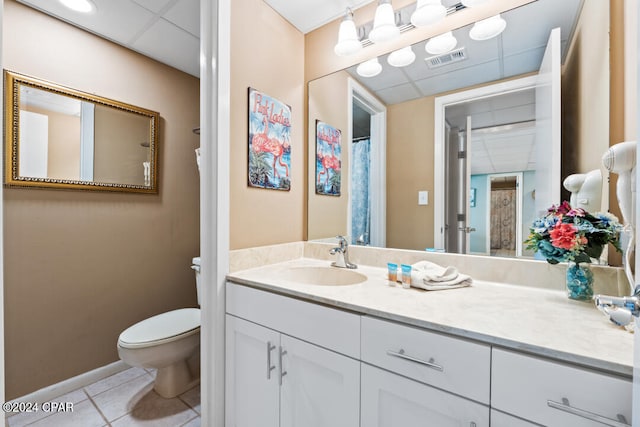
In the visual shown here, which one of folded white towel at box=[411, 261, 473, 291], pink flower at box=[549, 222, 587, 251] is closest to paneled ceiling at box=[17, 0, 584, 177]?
pink flower at box=[549, 222, 587, 251]

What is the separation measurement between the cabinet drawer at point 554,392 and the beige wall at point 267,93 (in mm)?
1079

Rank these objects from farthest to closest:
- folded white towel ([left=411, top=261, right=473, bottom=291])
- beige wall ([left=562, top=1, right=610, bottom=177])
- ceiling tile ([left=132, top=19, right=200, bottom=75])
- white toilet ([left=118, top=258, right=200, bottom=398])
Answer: ceiling tile ([left=132, top=19, right=200, bottom=75])
white toilet ([left=118, top=258, right=200, bottom=398])
folded white towel ([left=411, top=261, right=473, bottom=291])
beige wall ([left=562, top=1, right=610, bottom=177])

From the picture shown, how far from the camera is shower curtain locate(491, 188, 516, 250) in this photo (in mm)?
1122

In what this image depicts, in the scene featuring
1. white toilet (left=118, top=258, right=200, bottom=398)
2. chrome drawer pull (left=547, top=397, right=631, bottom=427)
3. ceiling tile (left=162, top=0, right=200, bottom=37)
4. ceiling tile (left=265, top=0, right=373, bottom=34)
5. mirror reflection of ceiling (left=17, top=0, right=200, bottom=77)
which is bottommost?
white toilet (left=118, top=258, right=200, bottom=398)

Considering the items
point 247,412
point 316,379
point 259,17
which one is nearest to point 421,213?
point 316,379

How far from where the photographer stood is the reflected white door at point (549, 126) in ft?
3.30

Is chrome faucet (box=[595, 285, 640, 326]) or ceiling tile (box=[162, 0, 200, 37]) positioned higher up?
ceiling tile (box=[162, 0, 200, 37])

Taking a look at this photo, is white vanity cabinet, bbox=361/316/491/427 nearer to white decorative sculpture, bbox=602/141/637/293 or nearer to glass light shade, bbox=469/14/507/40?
white decorative sculpture, bbox=602/141/637/293

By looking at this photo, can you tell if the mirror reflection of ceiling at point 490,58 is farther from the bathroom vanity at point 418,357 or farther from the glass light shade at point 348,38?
the bathroom vanity at point 418,357

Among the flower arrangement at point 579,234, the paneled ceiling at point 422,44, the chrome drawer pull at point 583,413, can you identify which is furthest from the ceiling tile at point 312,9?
the chrome drawer pull at point 583,413

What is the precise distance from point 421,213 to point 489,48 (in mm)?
760

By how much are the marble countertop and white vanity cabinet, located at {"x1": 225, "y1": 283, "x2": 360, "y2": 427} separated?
62 millimetres

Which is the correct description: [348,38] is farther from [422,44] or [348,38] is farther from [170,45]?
[170,45]

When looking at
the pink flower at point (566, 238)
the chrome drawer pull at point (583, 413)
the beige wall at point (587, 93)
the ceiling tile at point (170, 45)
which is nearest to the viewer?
the chrome drawer pull at point (583, 413)
